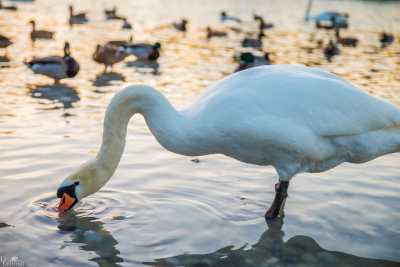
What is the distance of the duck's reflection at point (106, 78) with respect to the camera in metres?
16.1

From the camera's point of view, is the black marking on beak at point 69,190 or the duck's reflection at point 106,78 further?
the duck's reflection at point 106,78

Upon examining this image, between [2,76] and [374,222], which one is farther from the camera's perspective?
[2,76]

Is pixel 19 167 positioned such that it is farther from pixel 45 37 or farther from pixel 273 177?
pixel 45 37

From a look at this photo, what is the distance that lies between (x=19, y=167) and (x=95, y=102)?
5.11 meters

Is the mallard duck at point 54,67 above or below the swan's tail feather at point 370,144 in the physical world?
below

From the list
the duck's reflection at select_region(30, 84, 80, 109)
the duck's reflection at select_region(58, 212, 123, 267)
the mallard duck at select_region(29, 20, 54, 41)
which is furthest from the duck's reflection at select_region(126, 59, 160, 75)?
the duck's reflection at select_region(58, 212, 123, 267)

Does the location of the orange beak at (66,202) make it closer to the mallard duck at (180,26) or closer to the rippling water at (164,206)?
the rippling water at (164,206)

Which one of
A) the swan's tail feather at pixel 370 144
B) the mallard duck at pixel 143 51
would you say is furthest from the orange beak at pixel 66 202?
the mallard duck at pixel 143 51

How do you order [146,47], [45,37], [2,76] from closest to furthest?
[2,76], [146,47], [45,37]

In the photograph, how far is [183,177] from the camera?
26.8 feet

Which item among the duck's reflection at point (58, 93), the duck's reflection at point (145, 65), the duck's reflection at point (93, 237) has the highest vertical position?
the duck's reflection at point (145, 65)

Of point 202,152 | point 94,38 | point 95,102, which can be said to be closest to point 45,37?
point 94,38

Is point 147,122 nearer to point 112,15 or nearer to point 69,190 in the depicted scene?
point 69,190

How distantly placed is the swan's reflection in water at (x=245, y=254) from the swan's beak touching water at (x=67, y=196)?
26 centimetres
